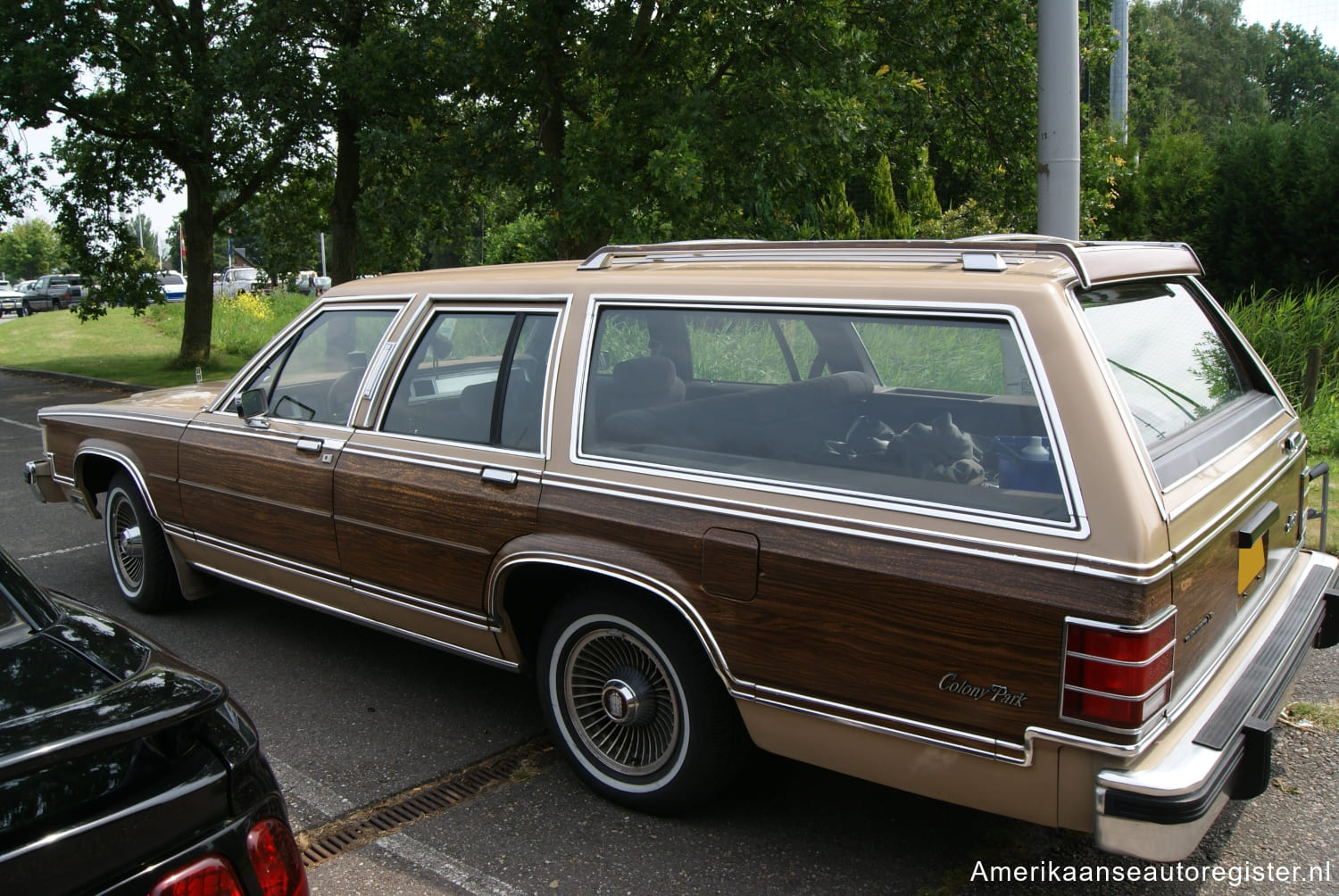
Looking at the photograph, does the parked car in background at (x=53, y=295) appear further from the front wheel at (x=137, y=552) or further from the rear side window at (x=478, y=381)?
the rear side window at (x=478, y=381)

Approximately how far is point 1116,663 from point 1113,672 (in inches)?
0.8

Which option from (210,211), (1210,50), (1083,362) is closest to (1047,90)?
(1083,362)

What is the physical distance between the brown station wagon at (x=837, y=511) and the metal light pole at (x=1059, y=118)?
229 cm

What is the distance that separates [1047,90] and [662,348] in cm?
355

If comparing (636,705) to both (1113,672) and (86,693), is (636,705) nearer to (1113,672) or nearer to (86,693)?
(1113,672)

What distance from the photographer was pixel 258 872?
1.85m

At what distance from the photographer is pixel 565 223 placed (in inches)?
407

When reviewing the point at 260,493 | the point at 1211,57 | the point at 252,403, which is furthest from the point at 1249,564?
the point at 1211,57

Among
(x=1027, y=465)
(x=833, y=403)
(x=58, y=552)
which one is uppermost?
(x=833, y=403)

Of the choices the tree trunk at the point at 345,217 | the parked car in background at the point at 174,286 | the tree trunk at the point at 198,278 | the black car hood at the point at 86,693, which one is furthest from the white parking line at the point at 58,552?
the parked car in background at the point at 174,286

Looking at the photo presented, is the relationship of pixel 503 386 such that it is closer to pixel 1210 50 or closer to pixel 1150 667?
pixel 1150 667

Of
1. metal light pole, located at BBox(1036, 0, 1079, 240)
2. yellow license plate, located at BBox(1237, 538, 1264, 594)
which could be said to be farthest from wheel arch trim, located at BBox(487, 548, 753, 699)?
metal light pole, located at BBox(1036, 0, 1079, 240)

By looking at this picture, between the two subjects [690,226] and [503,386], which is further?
[690,226]

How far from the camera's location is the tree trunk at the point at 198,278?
18.4m
